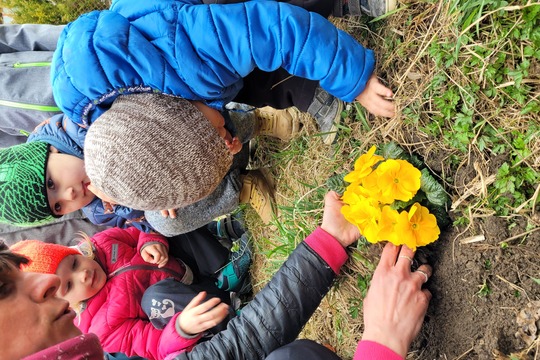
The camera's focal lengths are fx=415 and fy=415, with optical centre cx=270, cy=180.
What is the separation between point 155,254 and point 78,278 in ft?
1.64

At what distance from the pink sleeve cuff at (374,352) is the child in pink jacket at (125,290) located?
3.19ft

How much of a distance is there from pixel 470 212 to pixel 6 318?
5.10 feet

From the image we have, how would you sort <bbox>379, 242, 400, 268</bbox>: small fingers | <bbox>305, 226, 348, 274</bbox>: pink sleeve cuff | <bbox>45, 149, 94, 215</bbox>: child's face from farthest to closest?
<bbox>45, 149, 94, 215</bbox>: child's face, <bbox>305, 226, 348, 274</bbox>: pink sleeve cuff, <bbox>379, 242, 400, 268</bbox>: small fingers

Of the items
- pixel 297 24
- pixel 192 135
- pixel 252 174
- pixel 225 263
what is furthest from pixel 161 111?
pixel 225 263

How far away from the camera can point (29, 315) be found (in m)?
1.26

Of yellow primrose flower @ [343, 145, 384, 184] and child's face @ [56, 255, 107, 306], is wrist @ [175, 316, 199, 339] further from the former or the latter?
yellow primrose flower @ [343, 145, 384, 184]

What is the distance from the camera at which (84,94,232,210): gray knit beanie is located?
149 cm

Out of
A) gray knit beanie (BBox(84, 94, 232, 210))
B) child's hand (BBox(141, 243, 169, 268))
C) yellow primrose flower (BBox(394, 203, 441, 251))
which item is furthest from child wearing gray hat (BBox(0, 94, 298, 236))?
yellow primrose flower (BBox(394, 203, 441, 251))

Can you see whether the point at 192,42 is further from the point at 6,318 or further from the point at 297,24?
the point at 6,318

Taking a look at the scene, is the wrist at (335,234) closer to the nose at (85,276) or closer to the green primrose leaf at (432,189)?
the green primrose leaf at (432,189)

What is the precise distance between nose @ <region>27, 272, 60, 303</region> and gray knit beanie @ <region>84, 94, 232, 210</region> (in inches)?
14.4

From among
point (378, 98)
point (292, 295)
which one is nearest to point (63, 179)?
point (292, 295)

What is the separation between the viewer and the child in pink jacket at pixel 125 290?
246 centimetres

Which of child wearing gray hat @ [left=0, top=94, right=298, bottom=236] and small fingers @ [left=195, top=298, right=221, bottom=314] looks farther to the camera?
small fingers @ [left=195, top=298, right=221, bottom=314]
